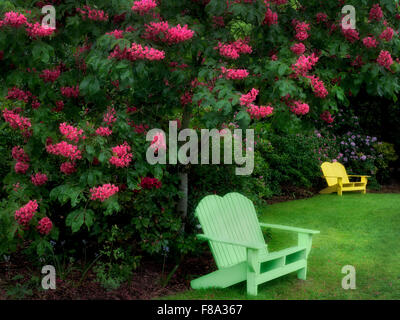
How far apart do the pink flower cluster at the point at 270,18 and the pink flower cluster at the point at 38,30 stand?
1.59 meters

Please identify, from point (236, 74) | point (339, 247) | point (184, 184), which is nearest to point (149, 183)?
point (184, 184)

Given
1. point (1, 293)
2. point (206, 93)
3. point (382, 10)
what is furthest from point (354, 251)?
point (1, 293)

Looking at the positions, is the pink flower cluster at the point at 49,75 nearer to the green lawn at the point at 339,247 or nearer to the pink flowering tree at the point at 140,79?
the pink flowering tree at the point at 140,79

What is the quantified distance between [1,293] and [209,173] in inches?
94.1

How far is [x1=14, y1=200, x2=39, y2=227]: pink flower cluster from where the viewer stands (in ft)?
11.4

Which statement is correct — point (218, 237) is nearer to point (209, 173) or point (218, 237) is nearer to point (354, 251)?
point (209, 173)

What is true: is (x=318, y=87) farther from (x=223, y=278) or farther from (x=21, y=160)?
(x=21, y=160)

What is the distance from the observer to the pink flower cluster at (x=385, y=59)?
12.3 ft

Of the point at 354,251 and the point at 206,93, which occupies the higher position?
the point at 206,93

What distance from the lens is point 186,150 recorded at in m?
4.75

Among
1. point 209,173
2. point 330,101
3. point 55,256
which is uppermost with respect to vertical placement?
point 330,101

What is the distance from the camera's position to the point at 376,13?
3832mm

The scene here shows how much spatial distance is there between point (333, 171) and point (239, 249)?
5.92 meters

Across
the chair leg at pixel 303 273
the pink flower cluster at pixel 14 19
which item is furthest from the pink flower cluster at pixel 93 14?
the chair leg at pixel 303 273
